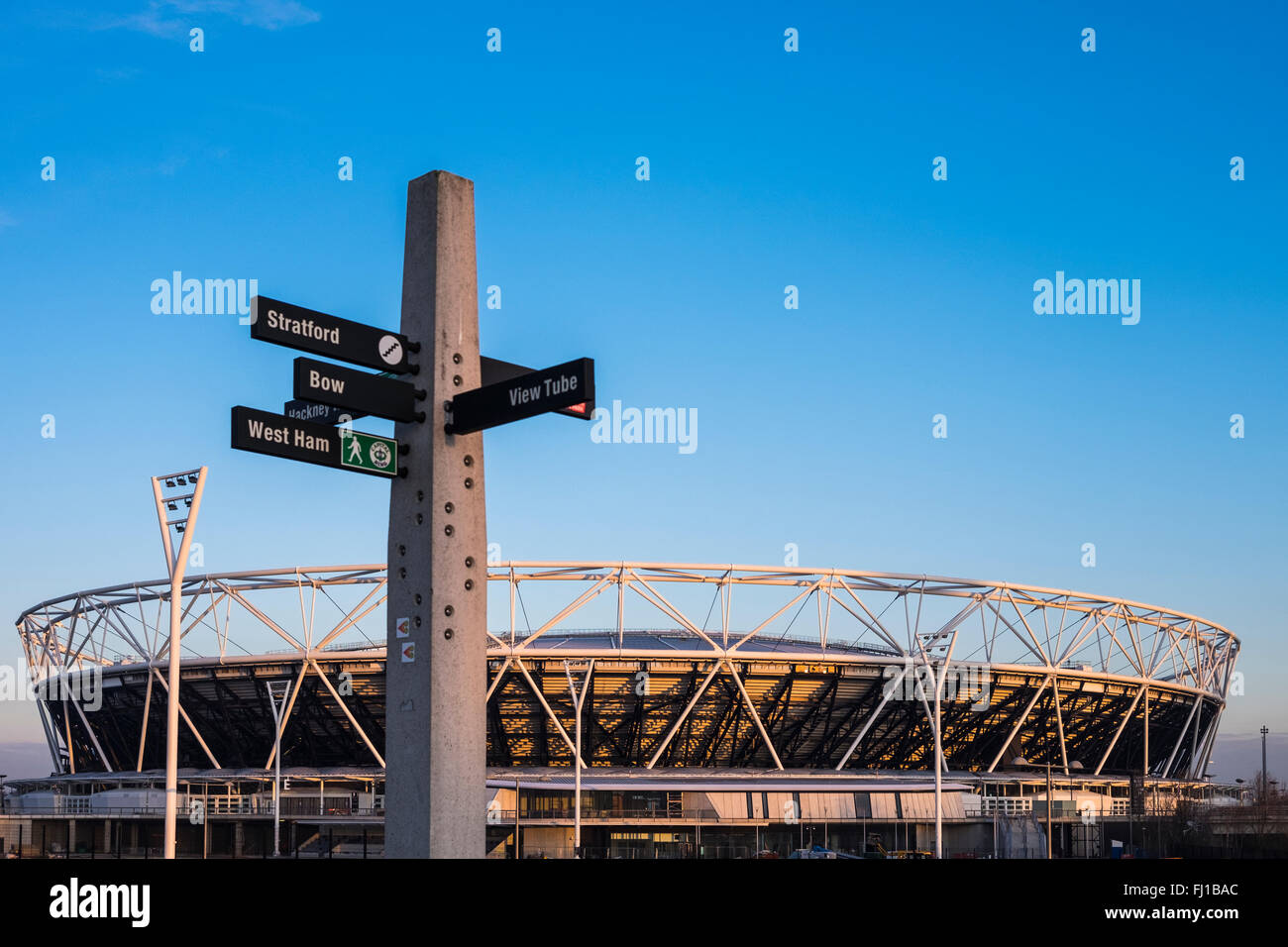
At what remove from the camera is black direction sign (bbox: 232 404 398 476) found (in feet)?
39.3

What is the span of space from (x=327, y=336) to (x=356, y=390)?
52 cm

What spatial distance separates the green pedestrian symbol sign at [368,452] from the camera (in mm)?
12328

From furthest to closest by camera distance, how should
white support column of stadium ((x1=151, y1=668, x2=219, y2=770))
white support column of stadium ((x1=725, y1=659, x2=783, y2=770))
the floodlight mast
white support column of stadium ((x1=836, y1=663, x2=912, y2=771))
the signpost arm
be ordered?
1. white support column of stadium ((x1=151, y1=668, x2=219, y2=770))
2. white support column of stadium ((x1=836, y1=663, x2=912, y2=771))
3. white support column of stadium ((x1=725, y1=659, x2=783, y2=770))
4. the floodlight mast
5. the signpost arm

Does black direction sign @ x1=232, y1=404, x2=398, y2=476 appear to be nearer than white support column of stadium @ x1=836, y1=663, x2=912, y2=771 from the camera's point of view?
Yes

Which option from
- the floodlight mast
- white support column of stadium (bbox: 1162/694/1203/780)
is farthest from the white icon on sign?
white support column of stadium (bbox: 1162/694/1203/780)

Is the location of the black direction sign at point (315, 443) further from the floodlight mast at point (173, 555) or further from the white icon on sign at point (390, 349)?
the floodlight mast at point (173, 555)

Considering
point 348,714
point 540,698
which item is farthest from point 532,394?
point 348,714

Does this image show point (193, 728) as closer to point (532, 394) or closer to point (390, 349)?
point (390, 349)

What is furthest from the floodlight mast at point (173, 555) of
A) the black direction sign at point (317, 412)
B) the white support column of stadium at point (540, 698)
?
the white support column of stadium at point (540, 698)

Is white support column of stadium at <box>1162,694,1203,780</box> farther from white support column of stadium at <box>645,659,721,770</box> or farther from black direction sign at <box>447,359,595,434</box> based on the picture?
black direction sign at <box>447,359,595,434</box>

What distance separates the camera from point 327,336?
40.3ft

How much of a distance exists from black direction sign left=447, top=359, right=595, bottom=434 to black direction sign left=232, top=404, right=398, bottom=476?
0.84 meters

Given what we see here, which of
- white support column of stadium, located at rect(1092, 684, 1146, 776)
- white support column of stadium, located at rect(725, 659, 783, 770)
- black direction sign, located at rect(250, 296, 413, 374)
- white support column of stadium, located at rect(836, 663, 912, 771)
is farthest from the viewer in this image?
white support column of stadium, located at rect(1092, 684, 1146, 776)
